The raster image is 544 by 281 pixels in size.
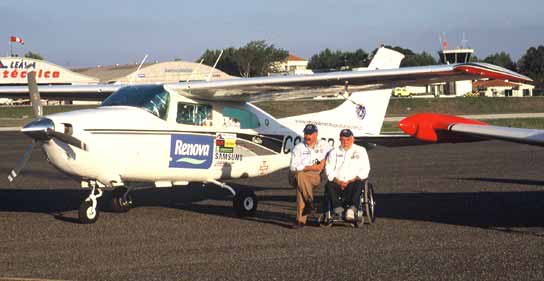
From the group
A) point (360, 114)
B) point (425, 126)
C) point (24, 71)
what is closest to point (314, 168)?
point (425, 126)

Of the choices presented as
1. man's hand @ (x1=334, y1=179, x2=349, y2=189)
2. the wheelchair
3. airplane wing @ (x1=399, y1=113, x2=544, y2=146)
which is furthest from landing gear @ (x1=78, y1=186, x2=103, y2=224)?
airplane wing @ (x1=399, y1=113, x2=544, y2=146)

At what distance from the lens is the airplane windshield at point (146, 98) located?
1172 cm

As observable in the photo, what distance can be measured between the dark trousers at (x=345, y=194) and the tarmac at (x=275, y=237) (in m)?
0.38

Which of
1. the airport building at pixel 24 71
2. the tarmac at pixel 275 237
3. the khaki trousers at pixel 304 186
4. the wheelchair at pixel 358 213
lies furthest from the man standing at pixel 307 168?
the airport building at pixel 24 71

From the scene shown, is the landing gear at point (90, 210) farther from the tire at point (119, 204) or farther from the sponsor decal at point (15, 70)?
the sponsor decal at point (15, 70)

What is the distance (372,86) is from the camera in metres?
12.9

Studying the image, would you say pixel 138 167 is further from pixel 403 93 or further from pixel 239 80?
pixel 403 93

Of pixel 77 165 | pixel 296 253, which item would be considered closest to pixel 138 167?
pixel 77 165

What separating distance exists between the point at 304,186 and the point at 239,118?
2177 mm

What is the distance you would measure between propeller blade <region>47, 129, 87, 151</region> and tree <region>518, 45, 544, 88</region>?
10422 centimetres

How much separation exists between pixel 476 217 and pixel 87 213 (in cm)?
501

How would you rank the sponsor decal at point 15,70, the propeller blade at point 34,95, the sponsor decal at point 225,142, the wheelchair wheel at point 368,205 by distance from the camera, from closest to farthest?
the wheelchair wheel at point 368,205
the propeller blade at point 34,95
the sponsor decal at point 225,142
the sponsor decal at point 15,70

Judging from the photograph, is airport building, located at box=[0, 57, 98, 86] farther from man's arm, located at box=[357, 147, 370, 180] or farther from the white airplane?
man's arm, located at box=[357, 147, 370, 180]

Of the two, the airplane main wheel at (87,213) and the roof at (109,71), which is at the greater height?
the roof at (109,71)
